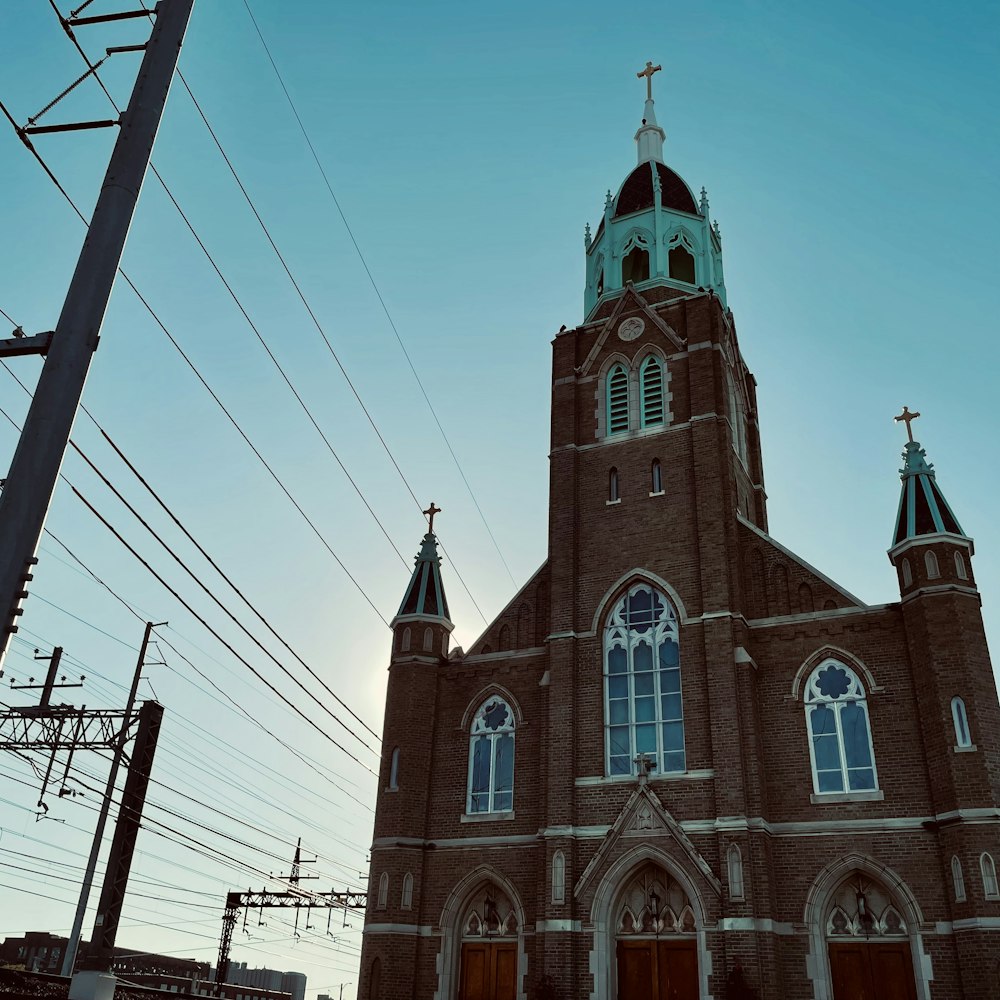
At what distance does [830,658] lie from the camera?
22531 millimetres

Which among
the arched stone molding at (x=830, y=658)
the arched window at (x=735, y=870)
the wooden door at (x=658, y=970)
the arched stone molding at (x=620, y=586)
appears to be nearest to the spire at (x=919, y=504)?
the arched stone molding at (x=830, y=658)

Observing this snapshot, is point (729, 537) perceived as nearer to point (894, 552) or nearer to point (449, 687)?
point (894, 552)

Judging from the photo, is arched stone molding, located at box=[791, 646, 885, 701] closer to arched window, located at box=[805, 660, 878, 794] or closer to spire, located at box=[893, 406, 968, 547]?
arched window, located at box=[805, 660, 878, 794]

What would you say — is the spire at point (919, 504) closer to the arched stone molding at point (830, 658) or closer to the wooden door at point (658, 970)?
the arched stone molding at point (830, 658)

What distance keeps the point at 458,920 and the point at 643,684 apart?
277 inches

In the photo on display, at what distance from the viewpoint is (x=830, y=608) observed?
23.2 meters

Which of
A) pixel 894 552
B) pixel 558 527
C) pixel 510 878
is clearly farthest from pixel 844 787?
pixel 558 527

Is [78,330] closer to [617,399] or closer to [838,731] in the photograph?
[838,731]

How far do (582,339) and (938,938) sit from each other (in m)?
18.2

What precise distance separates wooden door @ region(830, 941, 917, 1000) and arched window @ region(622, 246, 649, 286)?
2010cm

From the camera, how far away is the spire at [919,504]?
22484 mm

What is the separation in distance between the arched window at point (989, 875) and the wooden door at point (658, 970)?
5826mm

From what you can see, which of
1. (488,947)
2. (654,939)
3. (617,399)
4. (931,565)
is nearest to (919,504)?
(931,565)

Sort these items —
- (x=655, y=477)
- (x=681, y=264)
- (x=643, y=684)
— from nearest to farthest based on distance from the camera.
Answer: (x=643, y=684), (x=655, y=477), (x=681, y=264)
